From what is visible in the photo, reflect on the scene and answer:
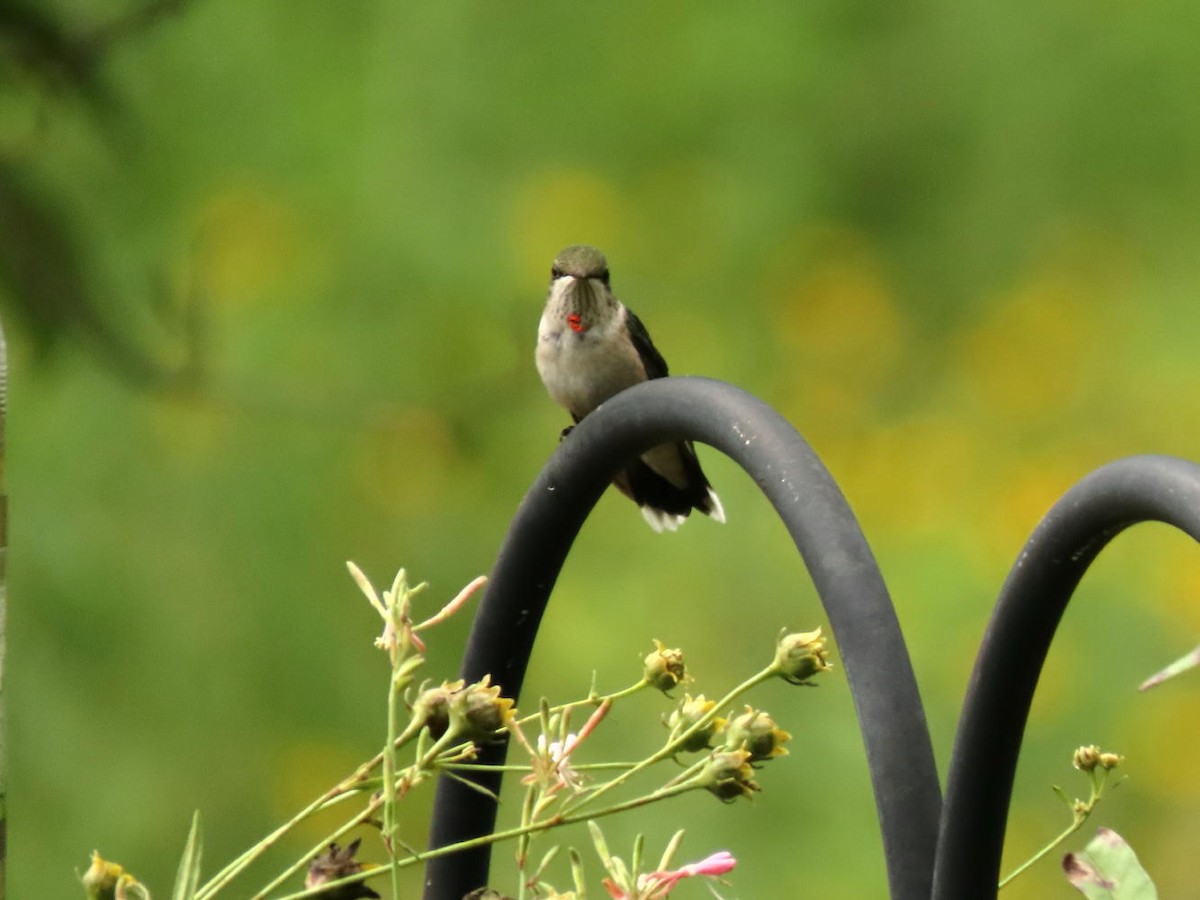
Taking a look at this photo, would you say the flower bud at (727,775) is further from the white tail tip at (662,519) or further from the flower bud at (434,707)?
Result: the white tail tip at (662,519)

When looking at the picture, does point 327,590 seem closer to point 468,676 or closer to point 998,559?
point 998,559

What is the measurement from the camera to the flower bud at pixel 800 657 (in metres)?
0.69

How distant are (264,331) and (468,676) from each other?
1715 millimetres

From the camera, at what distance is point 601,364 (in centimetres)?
211

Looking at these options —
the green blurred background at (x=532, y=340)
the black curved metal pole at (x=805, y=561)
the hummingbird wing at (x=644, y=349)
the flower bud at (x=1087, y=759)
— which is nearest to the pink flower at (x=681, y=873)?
the black curved metal pole at (x=805, y=561)

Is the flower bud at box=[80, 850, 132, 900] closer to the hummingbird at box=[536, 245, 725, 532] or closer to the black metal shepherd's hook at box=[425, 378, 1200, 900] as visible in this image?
the black metal shepherd's hook at box=[425, 378, 1200, 900]

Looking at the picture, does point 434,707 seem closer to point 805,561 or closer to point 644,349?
point 805,561

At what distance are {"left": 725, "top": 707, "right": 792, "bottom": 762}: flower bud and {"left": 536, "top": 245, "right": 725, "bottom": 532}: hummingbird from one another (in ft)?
4.60

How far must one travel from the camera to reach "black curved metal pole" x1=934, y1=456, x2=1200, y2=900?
690 mm

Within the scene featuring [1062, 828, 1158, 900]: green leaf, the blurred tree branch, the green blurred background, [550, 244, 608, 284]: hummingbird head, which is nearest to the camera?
[1062, 828, 1158, 900]: green leaf

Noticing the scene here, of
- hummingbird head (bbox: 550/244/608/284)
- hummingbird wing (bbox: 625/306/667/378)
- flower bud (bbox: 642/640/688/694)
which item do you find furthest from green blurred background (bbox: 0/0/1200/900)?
flower bud (bbox: 642/640/688/694)

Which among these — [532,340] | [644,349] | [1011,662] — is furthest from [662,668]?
[532,340]

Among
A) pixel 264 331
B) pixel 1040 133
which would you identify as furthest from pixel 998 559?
pixel 264 331

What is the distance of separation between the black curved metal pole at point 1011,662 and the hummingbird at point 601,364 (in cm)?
128
